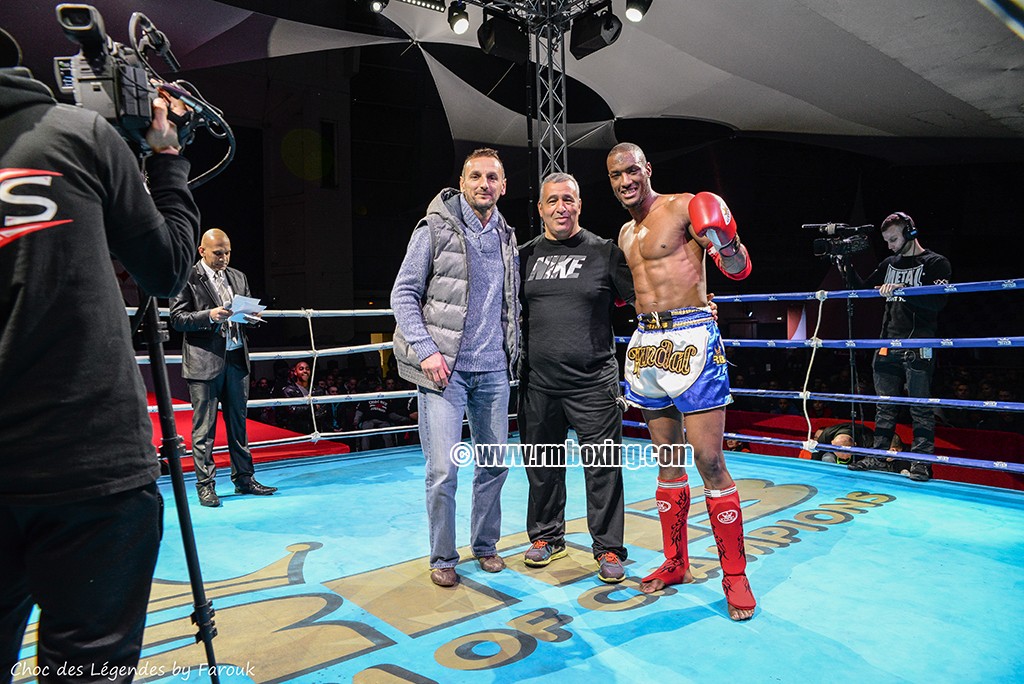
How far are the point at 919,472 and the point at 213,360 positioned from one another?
4.30m

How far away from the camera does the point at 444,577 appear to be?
2350 millimetres

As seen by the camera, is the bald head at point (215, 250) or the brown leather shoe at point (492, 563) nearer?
the brown leather shoe at point (492, 563)

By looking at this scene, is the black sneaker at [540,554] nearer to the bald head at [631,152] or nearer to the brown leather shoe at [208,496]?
the bald head at [631,152]

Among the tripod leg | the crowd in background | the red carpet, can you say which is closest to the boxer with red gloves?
the tripod leg

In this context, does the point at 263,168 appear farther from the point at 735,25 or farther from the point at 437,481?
the point at 437,481

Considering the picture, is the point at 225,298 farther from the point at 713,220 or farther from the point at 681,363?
the point at 713,220

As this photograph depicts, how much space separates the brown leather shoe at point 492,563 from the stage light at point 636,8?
16.5ft

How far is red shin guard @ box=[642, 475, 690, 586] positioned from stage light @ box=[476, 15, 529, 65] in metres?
5.22

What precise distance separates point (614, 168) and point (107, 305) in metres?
1.90

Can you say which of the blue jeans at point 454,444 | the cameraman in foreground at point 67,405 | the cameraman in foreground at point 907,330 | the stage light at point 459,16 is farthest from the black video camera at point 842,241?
the cameraman in foreground at point 67,405

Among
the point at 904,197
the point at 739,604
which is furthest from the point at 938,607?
the point at 904,197

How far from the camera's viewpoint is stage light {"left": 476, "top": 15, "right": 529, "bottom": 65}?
6184mm

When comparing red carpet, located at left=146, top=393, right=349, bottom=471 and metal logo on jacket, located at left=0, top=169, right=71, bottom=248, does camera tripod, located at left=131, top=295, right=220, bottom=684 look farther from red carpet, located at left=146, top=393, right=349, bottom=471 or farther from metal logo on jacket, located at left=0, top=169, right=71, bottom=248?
red carpet, located at left=146, top=393, right=349, bottom=471

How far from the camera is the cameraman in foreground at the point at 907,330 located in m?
4.09
